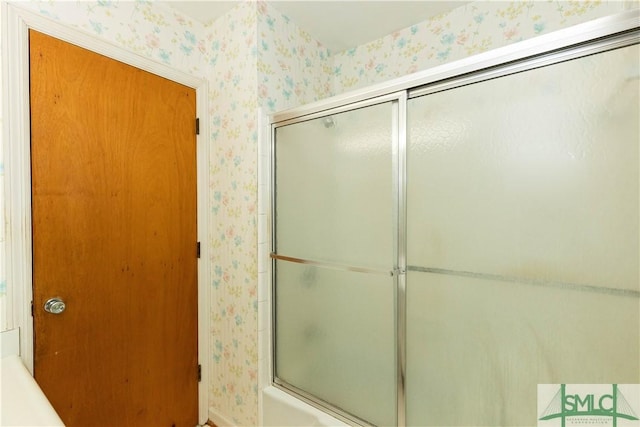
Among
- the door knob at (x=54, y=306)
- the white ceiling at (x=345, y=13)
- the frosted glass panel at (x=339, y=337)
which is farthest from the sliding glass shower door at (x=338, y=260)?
the door knob at (x=54, y=306)

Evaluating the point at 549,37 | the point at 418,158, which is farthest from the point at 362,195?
the point at 549,37

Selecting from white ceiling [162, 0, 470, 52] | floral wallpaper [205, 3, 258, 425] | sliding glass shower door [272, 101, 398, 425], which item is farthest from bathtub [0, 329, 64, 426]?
white ceiling [162, 0, 470, 52]

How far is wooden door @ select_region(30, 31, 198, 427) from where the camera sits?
1.20 meters

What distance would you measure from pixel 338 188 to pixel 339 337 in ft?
2.36

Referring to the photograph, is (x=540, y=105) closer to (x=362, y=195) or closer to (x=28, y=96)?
(x=362, y=195)

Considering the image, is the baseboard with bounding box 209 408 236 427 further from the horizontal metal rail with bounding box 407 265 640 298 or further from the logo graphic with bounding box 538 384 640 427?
the logo graphic with bounding box 538 384 640 427

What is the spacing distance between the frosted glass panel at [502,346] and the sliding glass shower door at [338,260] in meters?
0.14

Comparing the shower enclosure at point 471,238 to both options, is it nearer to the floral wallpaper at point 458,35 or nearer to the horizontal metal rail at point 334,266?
the horizontal metal rail at point 334,266

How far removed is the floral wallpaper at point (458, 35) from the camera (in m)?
1.36

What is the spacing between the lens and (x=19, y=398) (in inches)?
32.5

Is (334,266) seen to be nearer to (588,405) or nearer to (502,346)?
(502,346)

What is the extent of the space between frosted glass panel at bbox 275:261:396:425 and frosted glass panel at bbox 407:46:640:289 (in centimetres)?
32

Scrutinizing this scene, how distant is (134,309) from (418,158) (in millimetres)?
1531

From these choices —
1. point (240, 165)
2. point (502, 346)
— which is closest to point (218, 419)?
point (240, 165)
